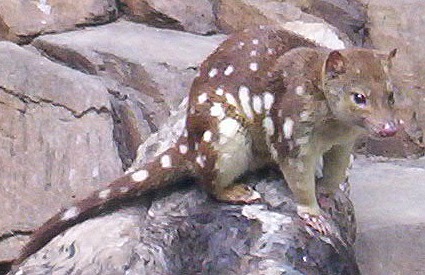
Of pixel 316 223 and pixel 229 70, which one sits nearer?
pixel 316 223

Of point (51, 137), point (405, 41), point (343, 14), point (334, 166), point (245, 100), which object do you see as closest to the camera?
point (245, 100)

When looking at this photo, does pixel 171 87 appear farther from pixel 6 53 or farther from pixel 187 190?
pixel 187 190

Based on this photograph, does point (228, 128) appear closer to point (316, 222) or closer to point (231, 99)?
point (231, 99)

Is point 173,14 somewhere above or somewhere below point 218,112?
below

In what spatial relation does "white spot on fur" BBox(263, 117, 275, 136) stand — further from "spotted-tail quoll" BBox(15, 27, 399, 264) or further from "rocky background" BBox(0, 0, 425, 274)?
"rocky background" BBox(0, 0, 425, 274)

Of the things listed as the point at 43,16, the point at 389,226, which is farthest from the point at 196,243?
the point at 43,16

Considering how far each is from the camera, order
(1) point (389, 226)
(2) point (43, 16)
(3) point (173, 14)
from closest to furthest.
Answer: (1) point (389, 226) < (2) point (43, 16) < (3) point (173, 14)

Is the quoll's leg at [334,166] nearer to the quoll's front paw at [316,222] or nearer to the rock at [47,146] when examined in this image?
the quoll's front paw at [316,222]
